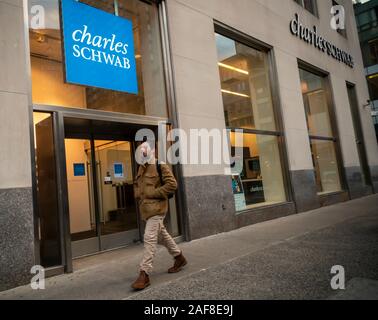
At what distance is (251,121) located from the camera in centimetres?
995

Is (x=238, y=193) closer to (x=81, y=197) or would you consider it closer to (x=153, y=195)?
(x=81, y=197)

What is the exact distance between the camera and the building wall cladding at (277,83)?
754 cm

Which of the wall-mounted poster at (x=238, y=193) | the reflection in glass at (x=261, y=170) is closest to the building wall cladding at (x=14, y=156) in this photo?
the wall-mounted poster at (x=238, y=193)

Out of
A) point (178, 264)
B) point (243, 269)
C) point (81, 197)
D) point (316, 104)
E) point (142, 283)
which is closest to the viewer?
point (142, 283)

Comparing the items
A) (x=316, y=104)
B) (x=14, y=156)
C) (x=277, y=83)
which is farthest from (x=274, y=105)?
(x=14, y=156)

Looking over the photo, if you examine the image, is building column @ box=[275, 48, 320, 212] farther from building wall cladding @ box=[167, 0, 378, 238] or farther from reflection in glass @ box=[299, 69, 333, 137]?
reflection in glass @ box=[299, 69, 333, 137]

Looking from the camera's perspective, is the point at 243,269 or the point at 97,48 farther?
the point at 97,48

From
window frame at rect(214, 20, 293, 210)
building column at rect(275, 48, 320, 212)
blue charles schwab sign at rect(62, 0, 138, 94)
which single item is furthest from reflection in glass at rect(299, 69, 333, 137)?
blue charles schwab sign at rect(62, 0, 138, 94)

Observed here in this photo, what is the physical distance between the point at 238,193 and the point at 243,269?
4248 mm

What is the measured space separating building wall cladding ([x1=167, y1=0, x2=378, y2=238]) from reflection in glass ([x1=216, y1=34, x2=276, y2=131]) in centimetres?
44

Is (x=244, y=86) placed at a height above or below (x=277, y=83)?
below

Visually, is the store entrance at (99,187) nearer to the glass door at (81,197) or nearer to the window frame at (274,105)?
the glass door at (81,197)

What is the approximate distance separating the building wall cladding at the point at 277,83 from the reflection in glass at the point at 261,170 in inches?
15.2
